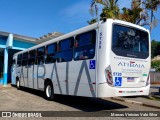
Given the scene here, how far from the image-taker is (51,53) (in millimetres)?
13102

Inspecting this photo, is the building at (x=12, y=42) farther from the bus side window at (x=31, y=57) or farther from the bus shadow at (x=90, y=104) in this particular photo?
the bus shadow at (x=90, y=104)

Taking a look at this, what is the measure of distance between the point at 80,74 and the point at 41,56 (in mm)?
4864

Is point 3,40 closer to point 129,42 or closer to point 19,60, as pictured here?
point 19,60

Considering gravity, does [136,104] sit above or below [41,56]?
below

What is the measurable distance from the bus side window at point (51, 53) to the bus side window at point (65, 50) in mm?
481

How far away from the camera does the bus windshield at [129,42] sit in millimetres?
9578

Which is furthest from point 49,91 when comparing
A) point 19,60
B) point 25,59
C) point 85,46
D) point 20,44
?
point 20,44

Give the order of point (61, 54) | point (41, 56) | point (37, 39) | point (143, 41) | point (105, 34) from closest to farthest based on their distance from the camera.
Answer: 1. point (105, 34)
2. point (143, 41)
3. point (61, 54)
4. point (41, 56)
5. point (37, 39)

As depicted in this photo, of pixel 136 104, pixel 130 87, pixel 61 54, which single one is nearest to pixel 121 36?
pixel 130 87

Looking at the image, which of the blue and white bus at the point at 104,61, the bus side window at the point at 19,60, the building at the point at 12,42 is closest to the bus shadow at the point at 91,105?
the blue and white bus at the point at 104,61

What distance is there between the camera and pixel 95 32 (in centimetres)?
965

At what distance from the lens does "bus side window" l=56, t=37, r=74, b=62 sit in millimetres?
11153

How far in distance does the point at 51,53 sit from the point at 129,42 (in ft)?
15.1

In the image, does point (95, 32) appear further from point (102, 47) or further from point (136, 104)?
point (136, 104)
